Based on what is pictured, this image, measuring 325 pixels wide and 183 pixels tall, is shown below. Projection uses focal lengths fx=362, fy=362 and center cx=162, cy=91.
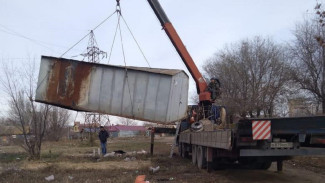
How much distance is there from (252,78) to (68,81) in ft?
99.6

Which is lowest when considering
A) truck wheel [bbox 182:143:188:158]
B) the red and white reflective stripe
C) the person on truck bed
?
truck wheel [bbox 182:143:188:158]

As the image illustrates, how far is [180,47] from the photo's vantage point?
1628cm

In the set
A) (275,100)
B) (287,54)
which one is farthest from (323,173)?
(275,100)

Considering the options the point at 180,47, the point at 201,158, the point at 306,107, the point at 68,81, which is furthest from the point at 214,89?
the point at 306,107

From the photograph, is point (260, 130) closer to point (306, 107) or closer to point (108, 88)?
point (108, 88)

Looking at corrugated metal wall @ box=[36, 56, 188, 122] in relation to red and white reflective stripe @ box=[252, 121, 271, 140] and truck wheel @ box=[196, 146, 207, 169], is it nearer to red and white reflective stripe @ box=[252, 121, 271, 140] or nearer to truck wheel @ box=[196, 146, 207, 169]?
truck wheel @ box=[196, 146, 207, 169]

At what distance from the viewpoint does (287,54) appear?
33.2m

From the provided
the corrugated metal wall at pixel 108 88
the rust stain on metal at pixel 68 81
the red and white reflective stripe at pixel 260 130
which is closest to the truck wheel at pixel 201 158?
the corrugated metal wall at pixel 108 88

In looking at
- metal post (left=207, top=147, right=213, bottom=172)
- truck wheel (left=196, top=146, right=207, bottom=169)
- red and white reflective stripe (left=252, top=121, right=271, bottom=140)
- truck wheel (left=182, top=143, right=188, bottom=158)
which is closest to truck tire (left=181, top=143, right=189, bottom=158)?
truck wheel (left=182, top=143, right=188, bottom=158)

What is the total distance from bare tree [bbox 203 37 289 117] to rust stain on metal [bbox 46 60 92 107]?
25.3 m

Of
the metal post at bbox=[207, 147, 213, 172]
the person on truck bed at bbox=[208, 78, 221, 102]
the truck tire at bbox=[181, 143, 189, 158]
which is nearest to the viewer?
the metal post at bbox=[207, 147, 213, 172]

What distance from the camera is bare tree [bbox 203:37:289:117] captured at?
120ft

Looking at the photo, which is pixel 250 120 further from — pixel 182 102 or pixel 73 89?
pixel 73 89

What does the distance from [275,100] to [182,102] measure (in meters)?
26.3
